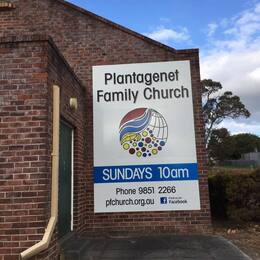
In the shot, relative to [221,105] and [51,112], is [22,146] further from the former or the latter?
[221,105]

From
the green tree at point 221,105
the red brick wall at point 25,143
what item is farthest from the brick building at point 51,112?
the green tree at point 221,105

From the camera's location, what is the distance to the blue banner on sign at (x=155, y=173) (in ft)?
27.7

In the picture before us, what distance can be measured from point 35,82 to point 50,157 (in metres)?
1.17

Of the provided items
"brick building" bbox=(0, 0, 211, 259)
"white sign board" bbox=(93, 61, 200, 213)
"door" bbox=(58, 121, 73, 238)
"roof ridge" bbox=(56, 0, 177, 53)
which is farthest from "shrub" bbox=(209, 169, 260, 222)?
"door" bbox=(58, 121, 73, 238)

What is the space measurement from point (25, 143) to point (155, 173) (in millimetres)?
3856

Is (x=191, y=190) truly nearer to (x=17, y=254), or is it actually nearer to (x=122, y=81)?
(x=122, y=81)

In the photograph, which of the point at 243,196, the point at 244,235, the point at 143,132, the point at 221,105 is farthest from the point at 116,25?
the point at 221,105

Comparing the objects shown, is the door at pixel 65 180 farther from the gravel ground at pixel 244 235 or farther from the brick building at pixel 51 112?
the gravel ground at pixel 244 235

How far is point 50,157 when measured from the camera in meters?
5.61

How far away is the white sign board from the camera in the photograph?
843cm

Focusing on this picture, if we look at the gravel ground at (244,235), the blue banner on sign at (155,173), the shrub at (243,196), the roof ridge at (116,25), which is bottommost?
the gravel ground at (244,235)

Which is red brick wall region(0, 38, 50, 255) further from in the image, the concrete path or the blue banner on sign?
the blue banner on sign

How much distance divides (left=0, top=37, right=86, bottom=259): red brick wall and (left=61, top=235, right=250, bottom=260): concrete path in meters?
1.22

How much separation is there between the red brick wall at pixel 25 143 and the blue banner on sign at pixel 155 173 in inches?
124
